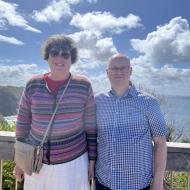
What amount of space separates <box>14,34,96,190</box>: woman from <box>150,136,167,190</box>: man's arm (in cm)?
Answer: 46

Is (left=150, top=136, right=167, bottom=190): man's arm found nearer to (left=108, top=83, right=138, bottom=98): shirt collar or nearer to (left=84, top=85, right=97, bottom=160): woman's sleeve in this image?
(left=108, top=83, right=138, bottom=98): shirt collar

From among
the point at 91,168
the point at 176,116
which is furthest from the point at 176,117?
the point at 91,168

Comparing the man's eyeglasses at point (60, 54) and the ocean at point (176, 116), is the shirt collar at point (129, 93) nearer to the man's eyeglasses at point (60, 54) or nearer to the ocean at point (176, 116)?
the man's eyeglasses at point (60, 54)

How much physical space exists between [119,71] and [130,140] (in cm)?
48

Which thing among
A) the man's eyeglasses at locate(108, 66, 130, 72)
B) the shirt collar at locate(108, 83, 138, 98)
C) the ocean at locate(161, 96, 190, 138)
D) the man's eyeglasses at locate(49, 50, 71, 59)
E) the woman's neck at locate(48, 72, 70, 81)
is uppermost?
the man's eyeglasses at locate(49, 50, 71, 59)

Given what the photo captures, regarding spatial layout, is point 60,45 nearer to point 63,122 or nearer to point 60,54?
point 60,54

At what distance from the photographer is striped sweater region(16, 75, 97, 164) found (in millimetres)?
2861

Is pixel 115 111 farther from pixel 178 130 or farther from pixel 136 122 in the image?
pixel 178 130

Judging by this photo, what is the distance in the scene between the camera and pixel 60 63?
290 cm

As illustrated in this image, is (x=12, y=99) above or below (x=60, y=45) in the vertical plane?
below

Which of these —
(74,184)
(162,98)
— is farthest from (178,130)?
(74,184)

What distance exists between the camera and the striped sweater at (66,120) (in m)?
2.86

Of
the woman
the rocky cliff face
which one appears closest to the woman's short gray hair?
the woman

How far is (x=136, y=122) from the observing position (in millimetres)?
2682
